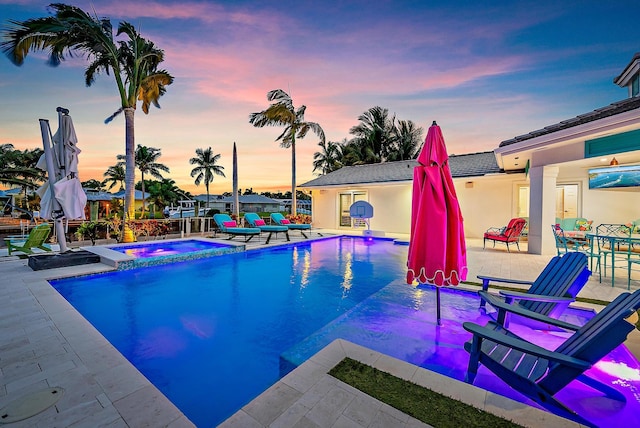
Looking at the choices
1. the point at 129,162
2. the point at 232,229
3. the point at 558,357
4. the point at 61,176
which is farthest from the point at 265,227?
the point at 558,357

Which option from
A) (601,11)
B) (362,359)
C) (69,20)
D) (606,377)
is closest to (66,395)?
(362,359)

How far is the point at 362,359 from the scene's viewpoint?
2.70 metres

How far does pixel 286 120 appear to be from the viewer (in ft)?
62.1

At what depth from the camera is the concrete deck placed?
1.95 m

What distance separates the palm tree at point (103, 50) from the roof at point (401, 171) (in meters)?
10.5

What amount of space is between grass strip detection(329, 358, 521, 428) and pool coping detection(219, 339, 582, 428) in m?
0.06

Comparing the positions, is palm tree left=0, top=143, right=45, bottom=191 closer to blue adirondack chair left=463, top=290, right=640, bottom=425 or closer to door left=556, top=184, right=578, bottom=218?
blue adirondack chair left=463, top=290, right=640, bottom=425

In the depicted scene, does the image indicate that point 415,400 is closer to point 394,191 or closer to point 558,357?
point 558,357

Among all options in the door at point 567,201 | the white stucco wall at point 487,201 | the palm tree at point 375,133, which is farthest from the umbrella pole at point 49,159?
the palm tree at point 375,133

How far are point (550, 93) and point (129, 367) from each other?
56.6ft

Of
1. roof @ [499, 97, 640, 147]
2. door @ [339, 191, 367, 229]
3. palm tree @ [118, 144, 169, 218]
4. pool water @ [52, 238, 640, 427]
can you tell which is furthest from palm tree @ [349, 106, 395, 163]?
palm tree @ [118, 144, 169, 218]

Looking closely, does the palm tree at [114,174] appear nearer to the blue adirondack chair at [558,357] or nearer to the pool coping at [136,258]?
the pool coping at [136,258]

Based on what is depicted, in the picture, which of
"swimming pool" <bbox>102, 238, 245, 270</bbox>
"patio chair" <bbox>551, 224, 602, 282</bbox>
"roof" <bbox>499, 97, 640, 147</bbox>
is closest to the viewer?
"roof" <bbox>499, 97, 640, 147</bbox>

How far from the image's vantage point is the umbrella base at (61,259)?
6.72 m
